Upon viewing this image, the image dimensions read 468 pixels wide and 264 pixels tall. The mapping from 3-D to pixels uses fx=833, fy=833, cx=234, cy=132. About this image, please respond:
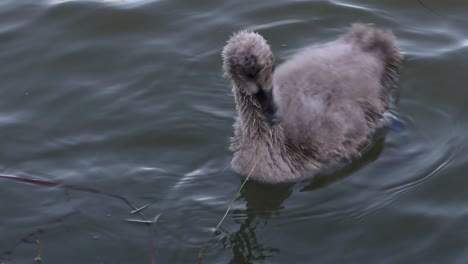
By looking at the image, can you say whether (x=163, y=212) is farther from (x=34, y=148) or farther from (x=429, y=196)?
(x=429, y=196)

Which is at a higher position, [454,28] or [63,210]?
[454,28]

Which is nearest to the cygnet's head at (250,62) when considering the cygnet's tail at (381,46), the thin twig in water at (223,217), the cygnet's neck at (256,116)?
the cygnet's neck at (256,116)

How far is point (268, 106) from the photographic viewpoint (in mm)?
6527

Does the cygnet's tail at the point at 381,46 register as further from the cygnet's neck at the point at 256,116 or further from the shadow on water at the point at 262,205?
the cygnet's neck at the point at 256,116

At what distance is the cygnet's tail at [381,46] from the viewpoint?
7543 millimetres

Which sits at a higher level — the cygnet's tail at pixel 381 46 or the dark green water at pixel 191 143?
the cygnet's tail at pixel 381 46

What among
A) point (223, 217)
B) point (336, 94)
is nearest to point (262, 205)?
point (223, 217)

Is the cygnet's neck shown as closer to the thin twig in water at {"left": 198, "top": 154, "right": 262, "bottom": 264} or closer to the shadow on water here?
the thin twig in water at {"left": 198, "top": 154, "right": 262, "bottom": 264}

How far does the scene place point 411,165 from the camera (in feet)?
23.3

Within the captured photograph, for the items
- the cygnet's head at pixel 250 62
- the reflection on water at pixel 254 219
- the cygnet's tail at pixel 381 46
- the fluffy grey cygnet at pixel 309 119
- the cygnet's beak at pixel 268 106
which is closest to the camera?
the cygnet's head at pixel 250 62

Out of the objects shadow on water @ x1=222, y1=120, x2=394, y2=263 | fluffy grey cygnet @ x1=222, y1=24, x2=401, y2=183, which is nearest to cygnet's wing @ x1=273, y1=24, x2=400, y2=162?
fluffy grey cygnet @ x1=222, y1=24, x2=401, y2=183

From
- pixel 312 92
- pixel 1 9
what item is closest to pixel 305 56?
pixel 312 92

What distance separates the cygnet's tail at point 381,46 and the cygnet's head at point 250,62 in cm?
150

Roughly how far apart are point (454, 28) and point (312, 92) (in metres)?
2.56
